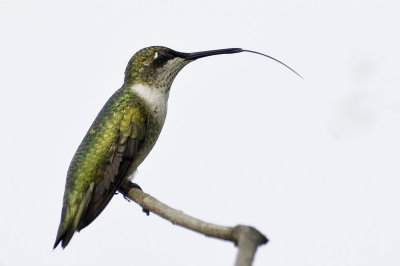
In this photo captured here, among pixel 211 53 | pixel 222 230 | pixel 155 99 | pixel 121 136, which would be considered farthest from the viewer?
pixel 155 99

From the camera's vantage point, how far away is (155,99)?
27.0ft

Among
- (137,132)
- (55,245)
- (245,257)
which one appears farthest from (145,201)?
(245,257)

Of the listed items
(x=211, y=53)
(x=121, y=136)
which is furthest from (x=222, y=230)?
(x=211, y=53)

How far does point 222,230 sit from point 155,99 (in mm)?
4501

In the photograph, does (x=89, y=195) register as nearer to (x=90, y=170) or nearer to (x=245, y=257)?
(x=90, y=170)

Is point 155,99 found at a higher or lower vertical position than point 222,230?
higher

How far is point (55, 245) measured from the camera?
22.5ft

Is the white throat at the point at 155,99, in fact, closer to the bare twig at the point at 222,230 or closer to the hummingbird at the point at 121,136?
the hummingbird at the point at 121,136

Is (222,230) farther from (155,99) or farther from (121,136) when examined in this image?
(155,99)

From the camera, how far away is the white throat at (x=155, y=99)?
819 cm

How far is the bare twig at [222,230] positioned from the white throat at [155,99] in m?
2.49

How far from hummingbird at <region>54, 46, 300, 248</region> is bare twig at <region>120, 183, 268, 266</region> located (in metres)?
1.69

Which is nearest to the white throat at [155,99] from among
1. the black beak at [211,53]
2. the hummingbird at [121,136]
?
the hummingbird at [121,136]

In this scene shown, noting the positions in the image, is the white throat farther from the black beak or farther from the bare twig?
the bare twig
